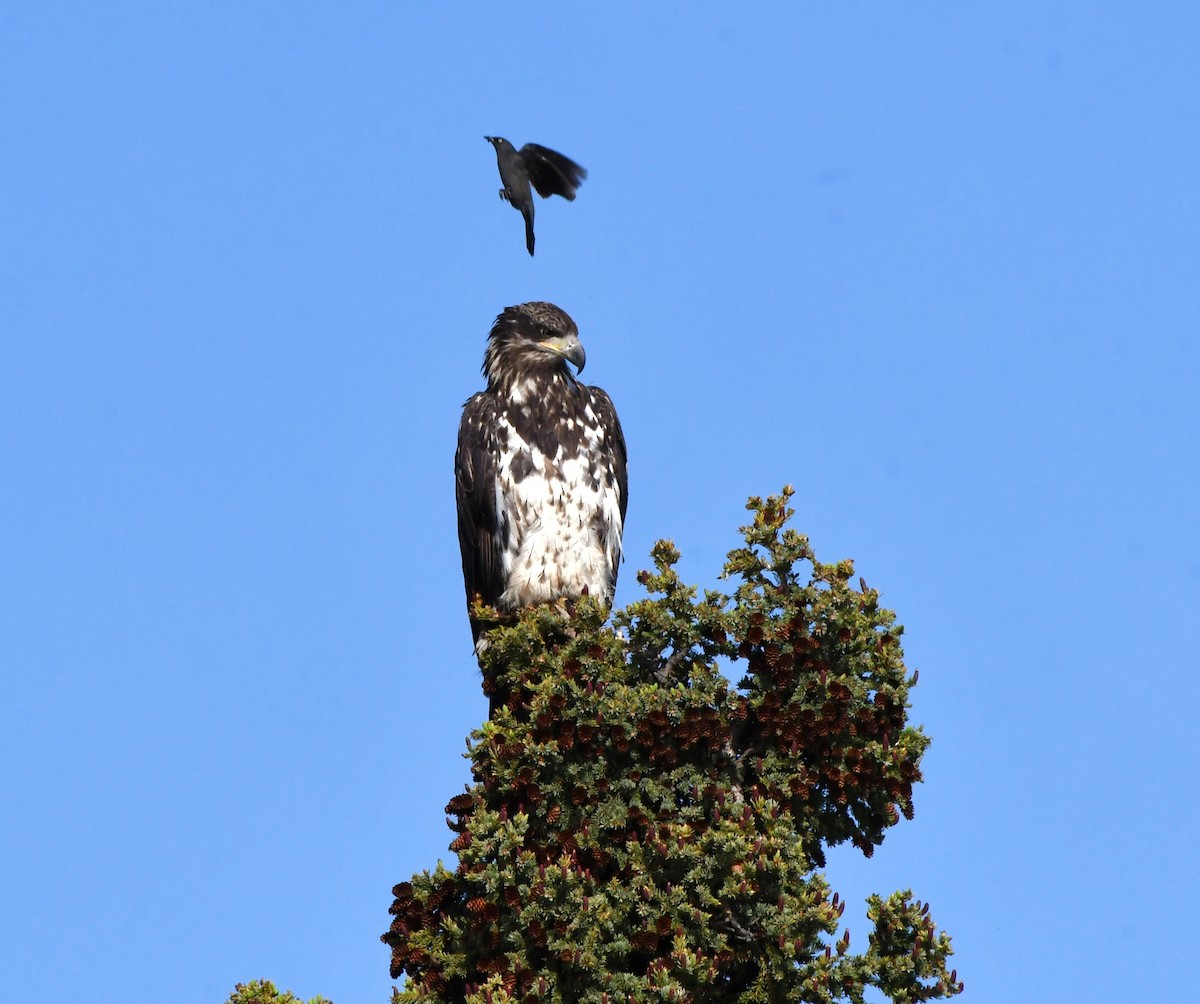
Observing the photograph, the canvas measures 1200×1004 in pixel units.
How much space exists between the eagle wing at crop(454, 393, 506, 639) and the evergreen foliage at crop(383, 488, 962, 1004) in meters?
2.01

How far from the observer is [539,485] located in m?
11.5

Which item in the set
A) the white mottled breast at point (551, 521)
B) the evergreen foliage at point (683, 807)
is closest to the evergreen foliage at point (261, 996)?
the evergreen foliage at point (683, 807)

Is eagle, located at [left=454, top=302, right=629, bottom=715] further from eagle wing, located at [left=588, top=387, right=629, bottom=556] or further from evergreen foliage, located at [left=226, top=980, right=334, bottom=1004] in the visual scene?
evergreen foliage, located at [left=226, top=980, right=334, bottom=1004]

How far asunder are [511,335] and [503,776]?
442 centimetres

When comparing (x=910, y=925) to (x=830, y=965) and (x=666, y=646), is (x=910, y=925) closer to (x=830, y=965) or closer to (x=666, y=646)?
(x=830, y=965)

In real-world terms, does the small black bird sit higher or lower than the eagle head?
higher

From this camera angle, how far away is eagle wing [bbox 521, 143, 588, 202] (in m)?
12.0

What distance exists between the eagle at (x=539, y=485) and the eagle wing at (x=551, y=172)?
3.41ft

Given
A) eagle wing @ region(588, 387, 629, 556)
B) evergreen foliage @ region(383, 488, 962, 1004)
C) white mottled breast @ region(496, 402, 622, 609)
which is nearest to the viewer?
evergreen foliage @ region(383, 488, 962, 1004)

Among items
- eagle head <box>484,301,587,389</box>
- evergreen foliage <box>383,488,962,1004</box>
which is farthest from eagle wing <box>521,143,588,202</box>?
evergreen foliage <box>383,488,962,1004</box>

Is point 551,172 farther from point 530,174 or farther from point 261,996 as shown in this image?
point 261,996

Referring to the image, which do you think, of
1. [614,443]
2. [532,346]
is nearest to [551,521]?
[614,443]

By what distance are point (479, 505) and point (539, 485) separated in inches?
18.1

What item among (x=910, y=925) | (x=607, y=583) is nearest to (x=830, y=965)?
(x=910, y=925)
